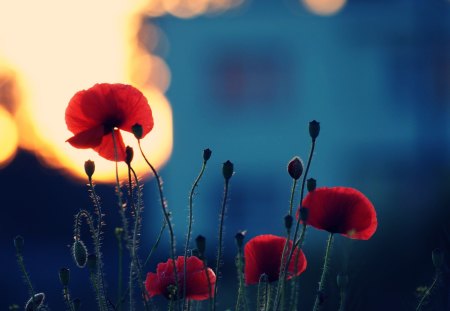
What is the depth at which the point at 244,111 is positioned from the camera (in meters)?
17.5

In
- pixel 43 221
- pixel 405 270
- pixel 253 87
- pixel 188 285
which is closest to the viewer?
pixel 188 285

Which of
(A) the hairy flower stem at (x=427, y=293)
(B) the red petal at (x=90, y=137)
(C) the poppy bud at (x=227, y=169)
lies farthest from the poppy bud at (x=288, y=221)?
(B) the red petal at (x=90, y=137)

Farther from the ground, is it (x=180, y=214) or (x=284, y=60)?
(x=284, y=60)

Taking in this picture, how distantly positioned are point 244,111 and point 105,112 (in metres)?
15.3

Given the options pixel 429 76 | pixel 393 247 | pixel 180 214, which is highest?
pixel 429 76

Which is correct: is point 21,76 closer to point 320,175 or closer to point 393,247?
point 320,175

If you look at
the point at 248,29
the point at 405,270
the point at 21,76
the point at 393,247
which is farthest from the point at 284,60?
the point at 405,270

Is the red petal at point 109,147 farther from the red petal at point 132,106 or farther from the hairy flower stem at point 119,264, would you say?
the hairy flower stem at point 119,264

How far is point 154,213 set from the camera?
642 inches

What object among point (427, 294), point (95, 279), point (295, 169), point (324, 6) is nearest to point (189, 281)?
point (95, 279)

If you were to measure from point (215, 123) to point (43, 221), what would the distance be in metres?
3.88

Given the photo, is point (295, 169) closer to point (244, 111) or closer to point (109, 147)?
point (109, 147)

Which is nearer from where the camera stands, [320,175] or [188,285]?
[188,285]

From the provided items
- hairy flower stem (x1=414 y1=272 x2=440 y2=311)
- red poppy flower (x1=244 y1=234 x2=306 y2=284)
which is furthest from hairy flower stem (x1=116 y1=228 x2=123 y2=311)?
hairy flower stem (x1=414 y1=272 x2=440 y2=311)
